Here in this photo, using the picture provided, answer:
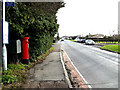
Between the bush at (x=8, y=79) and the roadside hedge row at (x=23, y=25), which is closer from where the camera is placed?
the bush at (x=8, y=79)

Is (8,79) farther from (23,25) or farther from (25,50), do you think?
(23,25)

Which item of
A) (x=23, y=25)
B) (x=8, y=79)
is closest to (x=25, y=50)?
(x=23, y=25)

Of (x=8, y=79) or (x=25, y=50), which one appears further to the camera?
(x=25, y=50)

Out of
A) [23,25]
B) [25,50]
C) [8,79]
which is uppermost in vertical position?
[23,25]

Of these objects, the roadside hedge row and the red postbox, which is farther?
the red postbox

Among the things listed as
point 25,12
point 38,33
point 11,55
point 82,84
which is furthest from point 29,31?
point 82,84

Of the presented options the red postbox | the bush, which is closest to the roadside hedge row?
the red postbox

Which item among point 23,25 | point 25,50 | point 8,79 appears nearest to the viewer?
point 8,79

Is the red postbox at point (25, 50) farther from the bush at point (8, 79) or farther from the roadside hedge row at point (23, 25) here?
the bush at point (8, 79)

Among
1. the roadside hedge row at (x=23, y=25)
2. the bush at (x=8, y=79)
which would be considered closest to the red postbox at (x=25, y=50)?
the roadside hedge row at (x=23, y=25)

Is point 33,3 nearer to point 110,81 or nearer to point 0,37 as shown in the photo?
point 0,37

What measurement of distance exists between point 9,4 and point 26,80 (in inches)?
135

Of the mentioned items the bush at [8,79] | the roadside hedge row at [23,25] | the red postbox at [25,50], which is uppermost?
the roadside hedge row at [23,25]

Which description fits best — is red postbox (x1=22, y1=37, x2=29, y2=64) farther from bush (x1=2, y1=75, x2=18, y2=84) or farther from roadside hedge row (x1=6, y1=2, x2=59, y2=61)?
bush (x1=2, y1=75, x2=18, y2=84)
